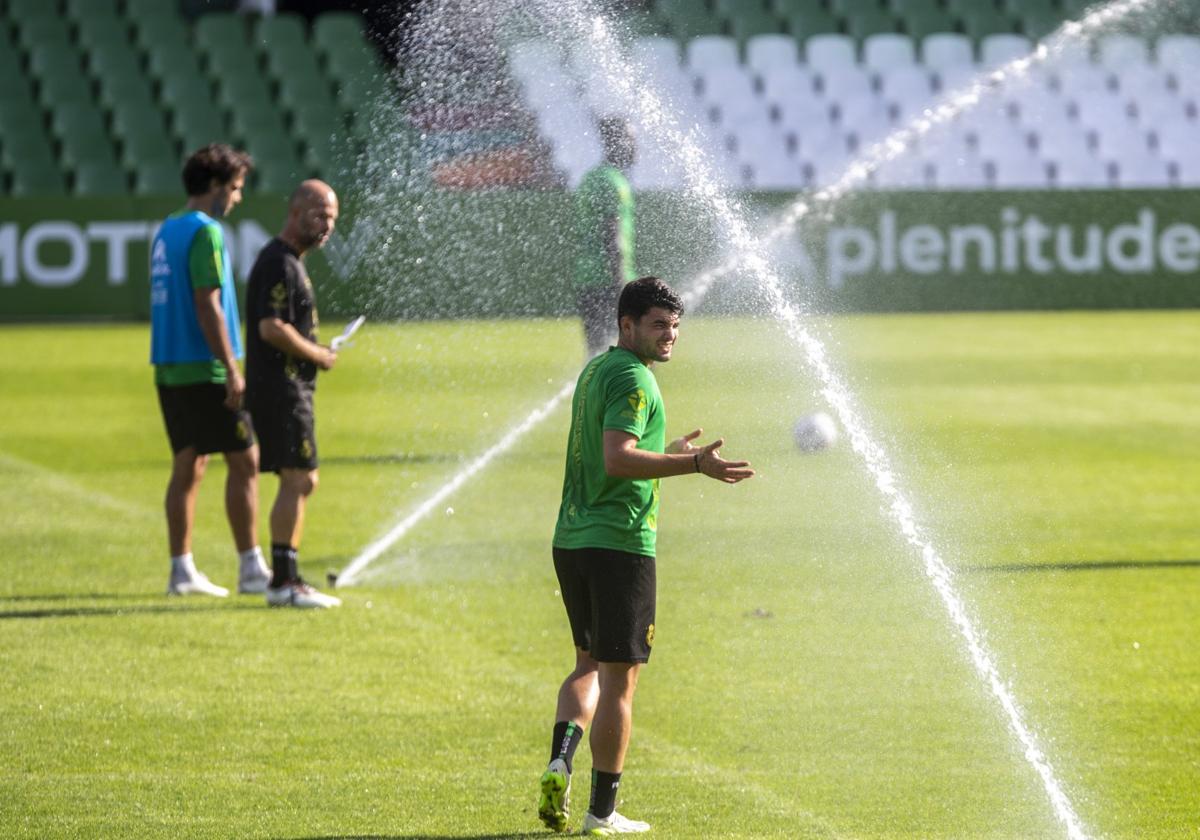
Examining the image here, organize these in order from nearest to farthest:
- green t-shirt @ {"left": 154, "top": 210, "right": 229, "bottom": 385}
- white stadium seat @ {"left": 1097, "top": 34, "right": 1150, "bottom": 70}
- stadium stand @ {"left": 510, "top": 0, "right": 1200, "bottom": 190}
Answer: green t-shirt @ {"left": 154, "top": 210, "right": 229, "bottom": 385} → stadium stand @ {"left": 510, "top": 0, "right": 1200, "bottom": 190} → white stadium seat @ {"left": 1097, "top": 34, "right": 1150, "bottom": 70}

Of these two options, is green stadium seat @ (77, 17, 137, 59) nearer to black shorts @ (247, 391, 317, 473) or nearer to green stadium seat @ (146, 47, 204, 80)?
green stadium seat @ (146, 47, 204, 80)

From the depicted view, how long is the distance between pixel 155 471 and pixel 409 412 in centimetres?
421

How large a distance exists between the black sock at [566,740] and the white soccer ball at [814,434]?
7830mm

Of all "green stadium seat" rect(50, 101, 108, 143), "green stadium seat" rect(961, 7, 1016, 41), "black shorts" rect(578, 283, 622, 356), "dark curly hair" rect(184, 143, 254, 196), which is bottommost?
"black shorts" rect(578, 283, 622, 356)

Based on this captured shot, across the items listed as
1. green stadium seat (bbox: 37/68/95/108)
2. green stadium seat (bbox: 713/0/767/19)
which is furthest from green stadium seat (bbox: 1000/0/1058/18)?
green stadium seat (bbox: 37/68/95/108)

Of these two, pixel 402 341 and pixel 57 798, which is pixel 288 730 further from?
pixel 402 341

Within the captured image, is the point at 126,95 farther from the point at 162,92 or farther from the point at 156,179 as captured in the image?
the point at 156,179

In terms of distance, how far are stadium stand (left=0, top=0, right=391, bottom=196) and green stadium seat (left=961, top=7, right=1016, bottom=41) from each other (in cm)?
933

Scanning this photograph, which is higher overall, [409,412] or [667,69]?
[667,69]

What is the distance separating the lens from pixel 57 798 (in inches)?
225

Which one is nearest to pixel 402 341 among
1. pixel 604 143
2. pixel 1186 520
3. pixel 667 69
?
pixel 667 69

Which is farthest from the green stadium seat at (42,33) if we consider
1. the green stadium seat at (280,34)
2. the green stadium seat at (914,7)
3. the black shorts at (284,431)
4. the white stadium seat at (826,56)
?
the black shorts at (284,431)

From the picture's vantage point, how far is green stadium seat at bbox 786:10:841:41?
96.8ft

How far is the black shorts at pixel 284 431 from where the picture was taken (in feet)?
27.8
